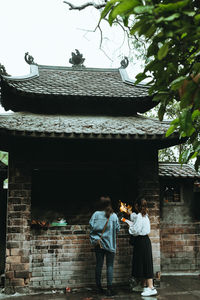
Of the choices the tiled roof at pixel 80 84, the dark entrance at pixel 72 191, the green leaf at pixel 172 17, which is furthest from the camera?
the dark entrance at pixel 72 191

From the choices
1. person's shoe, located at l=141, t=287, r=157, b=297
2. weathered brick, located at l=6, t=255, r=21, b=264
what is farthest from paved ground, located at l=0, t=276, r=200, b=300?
weathered brick, located at l=6, t=255, r=21, b=264

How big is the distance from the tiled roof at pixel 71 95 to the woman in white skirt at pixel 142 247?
112 inches

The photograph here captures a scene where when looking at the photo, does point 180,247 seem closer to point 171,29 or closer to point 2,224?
point 2,224

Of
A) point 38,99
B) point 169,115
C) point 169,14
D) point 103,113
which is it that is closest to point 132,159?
point 103,113

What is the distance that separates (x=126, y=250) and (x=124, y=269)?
0.39m

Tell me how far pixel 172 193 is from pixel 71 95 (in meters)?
4.21

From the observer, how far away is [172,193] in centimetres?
960

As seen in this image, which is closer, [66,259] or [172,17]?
[172,17]

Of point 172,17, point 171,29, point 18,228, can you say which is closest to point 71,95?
point 18,228

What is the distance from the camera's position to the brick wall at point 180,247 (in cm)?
931

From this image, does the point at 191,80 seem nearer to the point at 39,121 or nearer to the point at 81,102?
the point at 39,121

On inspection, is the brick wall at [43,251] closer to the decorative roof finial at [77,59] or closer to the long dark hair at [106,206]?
the long dark hair at [106,206]

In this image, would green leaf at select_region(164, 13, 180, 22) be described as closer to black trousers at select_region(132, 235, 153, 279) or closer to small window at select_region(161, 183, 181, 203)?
black trousers at select_region(132, 235, 153, 279)

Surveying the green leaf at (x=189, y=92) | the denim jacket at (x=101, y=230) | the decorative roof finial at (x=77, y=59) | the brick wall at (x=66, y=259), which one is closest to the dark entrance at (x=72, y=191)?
the brick wall at (x=66, y=259)
